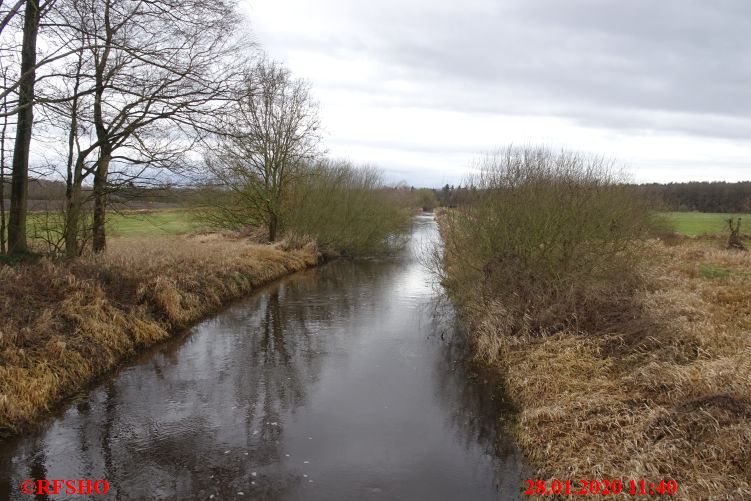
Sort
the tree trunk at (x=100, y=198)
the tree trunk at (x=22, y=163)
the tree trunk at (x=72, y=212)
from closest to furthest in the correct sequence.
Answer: the tree trunk at (x=22, y=163) < the tree trunk at (x=72, y=212) < the tree trunk at (x=100, y=198)

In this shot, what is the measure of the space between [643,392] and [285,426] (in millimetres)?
5025

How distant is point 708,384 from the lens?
6.05 meters

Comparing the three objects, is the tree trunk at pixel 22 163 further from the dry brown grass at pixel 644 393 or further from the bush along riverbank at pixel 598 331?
the dry brown grass at pixel 644 393

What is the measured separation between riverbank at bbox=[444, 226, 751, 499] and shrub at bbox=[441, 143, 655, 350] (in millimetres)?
446

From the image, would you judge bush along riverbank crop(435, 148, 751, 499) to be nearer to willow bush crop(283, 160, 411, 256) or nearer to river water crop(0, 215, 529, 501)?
river water crop(0, 215, 529, 501)

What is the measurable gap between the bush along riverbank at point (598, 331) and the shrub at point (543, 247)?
31 mm

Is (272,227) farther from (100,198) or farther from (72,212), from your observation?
(72,212)

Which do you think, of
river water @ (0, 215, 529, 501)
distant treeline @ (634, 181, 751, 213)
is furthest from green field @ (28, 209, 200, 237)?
distant treeline @ (634, 181, 751, 213)

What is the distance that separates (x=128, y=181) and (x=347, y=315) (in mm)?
6921

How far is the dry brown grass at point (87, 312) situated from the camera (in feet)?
23.1

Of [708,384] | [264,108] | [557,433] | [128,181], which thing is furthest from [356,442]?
[264,108]

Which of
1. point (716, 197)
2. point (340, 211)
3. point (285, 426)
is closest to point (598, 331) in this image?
point (285, 426)

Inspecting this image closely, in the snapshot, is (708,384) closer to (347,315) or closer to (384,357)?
(384,357)
